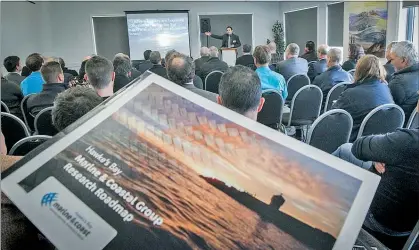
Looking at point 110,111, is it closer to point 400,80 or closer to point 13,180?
point 13,180

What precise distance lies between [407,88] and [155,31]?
8325mm

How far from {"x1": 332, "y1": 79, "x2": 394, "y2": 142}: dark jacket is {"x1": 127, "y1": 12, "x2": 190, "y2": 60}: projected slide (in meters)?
8.36

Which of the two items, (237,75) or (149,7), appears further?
(149,7)

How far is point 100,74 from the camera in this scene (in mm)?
2375

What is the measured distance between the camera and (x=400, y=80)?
2.84 m

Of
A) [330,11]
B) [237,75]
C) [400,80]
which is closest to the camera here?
[237,75]

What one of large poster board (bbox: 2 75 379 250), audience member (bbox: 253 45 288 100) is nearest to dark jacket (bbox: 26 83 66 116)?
audience member (bbox: 253 45 288 100)

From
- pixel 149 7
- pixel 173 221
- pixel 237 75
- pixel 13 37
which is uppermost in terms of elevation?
pixel 149 7

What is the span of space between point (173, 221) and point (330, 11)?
915cm

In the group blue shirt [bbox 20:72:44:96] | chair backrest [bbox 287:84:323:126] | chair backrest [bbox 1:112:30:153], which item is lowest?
chair backrest [bbox 287:84:323:126]

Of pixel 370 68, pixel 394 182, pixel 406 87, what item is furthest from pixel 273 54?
pixel 394 182

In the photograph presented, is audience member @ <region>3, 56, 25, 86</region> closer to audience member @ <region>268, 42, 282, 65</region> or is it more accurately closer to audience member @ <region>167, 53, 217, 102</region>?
audience member @ <region>167, 53, 217, 102</region>

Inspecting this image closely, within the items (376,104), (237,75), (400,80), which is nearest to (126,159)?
(237,75)

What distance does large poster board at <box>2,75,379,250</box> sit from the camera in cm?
42
